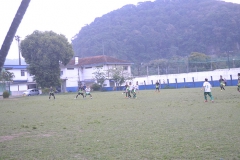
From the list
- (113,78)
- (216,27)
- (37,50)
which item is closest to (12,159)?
(37,50)

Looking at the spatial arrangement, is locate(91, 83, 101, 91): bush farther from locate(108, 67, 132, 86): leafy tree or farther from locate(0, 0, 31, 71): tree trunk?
locate(0, 0, 31, 71): tree trunk

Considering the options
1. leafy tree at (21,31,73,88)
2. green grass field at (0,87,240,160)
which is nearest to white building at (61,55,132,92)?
leafy tree at (21,31,73,88)

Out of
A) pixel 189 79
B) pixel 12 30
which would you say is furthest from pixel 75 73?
pixel 12 30

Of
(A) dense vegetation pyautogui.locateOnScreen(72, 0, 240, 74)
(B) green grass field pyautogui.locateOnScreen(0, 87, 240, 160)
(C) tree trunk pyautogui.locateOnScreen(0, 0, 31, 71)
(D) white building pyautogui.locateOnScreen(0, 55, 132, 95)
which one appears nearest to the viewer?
(C) tree trunk pyautogui.locateOnScreen(0, 0, 31, 71)

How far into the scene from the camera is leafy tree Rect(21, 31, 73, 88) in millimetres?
48750

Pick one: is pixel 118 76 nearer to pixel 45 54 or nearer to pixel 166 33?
pixel 45 54

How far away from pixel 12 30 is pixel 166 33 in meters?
83.5

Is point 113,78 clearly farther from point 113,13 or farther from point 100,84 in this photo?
point 113,13

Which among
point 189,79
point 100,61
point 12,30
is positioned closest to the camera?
point 12,30

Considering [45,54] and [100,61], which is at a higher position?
[45,54]

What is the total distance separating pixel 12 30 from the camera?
552 centimetres

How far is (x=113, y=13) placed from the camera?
10975 centimetres

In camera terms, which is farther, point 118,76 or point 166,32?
point 166,32

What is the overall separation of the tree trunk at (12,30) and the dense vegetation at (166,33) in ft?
221
